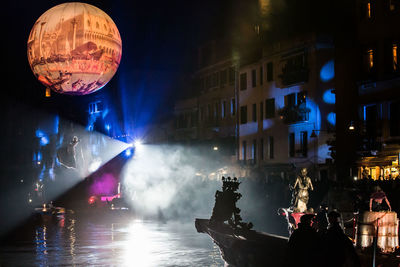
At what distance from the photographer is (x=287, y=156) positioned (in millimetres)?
49812

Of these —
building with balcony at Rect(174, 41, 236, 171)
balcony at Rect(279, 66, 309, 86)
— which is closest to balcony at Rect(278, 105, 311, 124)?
balcony at Rect(279, 66, 309, 86)

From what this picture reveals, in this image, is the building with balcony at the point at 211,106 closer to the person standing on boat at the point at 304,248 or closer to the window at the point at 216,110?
the window at the point at 216,110

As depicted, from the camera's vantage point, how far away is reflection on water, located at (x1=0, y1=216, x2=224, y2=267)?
16195 millimetres

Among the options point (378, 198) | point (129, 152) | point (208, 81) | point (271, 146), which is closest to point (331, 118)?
point (271, 146)

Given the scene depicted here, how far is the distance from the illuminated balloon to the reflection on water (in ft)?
15.5

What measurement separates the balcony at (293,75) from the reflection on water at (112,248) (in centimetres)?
2276

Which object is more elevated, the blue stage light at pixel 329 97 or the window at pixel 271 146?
the blue stage light at pixel 329 97

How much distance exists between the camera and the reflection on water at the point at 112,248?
53.1 feet

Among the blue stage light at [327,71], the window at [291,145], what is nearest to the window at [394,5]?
the blue stage light at [327,71]

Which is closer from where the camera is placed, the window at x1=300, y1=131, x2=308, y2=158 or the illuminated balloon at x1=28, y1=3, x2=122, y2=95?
the illuminated balloon at x1=28, y1=3, x2=122, y2=95

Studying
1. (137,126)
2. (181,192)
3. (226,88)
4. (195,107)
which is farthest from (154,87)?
(181,192)

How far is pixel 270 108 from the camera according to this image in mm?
52781

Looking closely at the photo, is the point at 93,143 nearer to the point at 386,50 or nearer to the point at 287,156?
the point at 287,156

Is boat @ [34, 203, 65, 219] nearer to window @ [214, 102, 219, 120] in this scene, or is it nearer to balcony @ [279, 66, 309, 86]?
balcony @ [279, 66, 309, 86]
